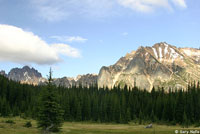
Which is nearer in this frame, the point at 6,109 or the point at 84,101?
the point at 6,109

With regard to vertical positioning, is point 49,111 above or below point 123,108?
above

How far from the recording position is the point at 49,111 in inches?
1816

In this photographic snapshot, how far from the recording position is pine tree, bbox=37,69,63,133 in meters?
45.9

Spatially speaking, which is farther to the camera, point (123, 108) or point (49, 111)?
point (123, 108)

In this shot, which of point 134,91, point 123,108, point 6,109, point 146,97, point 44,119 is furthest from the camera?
point 134,91

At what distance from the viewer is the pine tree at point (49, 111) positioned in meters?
45.9

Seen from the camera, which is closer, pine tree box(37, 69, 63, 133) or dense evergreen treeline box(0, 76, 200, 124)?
pine tree box(37, 69, 63, 133)

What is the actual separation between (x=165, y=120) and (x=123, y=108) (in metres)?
20.2

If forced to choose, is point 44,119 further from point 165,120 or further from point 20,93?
point 20,93

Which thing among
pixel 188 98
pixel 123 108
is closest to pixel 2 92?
pixel 123 108

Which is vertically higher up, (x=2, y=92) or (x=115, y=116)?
(x=2, y=92)

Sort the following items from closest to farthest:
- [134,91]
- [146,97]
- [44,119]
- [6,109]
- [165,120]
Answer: [44,119], [6,109], [165,120], [146,97], [134,91]

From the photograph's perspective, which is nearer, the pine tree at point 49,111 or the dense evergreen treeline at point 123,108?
the pine tree at point 49,111

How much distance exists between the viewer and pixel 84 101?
115m
